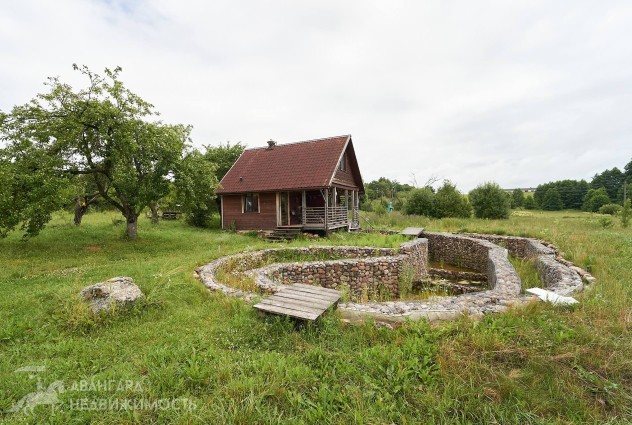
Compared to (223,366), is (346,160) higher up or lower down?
higher up

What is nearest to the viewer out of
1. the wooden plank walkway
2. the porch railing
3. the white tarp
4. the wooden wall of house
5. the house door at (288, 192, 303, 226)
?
the wooden plank walkway

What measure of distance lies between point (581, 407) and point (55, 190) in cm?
1465

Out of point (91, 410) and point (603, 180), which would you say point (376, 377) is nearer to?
point (91, 410)

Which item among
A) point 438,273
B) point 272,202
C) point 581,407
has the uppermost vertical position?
point 272,202

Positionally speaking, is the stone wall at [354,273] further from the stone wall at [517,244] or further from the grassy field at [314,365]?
the stone wall at [517,244]

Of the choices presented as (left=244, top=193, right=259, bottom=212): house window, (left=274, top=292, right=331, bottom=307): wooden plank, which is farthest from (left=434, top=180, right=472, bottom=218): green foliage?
(left=274, top=292, right=331, bottom=307): wooden plank

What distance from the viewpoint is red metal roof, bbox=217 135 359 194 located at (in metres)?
17.6

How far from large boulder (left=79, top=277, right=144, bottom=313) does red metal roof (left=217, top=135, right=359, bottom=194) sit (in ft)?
39.8

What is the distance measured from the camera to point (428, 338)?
12.6ft

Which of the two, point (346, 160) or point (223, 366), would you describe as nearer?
point (223, 366)

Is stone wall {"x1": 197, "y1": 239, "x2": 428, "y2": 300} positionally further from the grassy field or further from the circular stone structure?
the grassy field

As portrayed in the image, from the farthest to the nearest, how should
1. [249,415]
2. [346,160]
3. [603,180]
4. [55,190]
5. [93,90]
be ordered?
[603,180] → [346,160] → [93,90] → [55,190] → [249,415]

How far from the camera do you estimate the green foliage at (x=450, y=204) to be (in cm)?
2552

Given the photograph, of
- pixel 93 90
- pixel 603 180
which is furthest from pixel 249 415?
pixel 603 180
